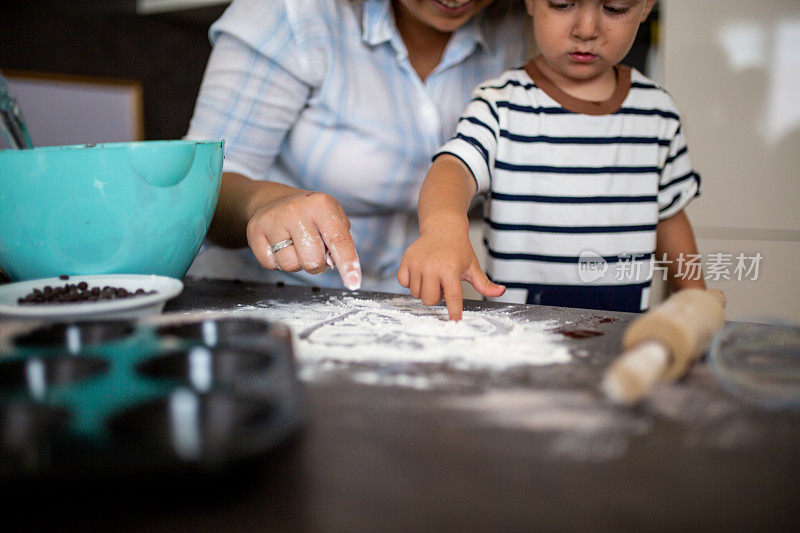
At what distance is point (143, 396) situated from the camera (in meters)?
0.33

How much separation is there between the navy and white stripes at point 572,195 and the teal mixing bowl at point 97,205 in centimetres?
56

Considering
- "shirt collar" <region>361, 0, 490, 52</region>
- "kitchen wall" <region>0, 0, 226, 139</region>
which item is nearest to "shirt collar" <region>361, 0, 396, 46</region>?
"shirt collar" <region>361, 0, 490, 52</region>

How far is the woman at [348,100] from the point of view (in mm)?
929

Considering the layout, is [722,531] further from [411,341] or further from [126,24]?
[126,24]

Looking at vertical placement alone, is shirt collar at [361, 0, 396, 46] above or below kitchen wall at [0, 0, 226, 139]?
below

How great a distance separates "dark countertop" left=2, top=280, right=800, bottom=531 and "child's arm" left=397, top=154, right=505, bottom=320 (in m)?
0.21

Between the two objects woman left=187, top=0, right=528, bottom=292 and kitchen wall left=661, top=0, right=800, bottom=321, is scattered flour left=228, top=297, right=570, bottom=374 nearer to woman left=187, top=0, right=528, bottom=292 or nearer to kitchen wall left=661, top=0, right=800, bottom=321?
woman left=187, top=0, right=528, bottom=292

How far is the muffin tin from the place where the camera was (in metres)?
0.27

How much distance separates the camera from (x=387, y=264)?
114 cm

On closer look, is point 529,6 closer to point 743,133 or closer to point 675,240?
point 675,240

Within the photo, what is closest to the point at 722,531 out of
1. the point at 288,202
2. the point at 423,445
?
the point at 423,445

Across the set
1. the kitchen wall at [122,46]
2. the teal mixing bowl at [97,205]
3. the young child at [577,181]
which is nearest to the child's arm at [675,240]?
the young child at [577,181]

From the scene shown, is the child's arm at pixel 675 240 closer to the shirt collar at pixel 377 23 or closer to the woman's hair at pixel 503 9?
the woman's hair at pixel 503 9

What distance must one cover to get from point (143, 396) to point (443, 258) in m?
0.36
